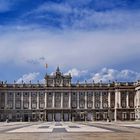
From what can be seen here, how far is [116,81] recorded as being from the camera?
145 meters

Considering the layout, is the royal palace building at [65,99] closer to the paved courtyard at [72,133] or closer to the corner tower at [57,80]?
the corner tower at [57,80]

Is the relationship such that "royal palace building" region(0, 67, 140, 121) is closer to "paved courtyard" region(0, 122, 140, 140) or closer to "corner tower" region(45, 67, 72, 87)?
"corner tower" region(45, 67, 72, 87)

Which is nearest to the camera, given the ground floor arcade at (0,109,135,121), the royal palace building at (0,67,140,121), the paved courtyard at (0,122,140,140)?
the paved courtyard at (0,122,140,140)

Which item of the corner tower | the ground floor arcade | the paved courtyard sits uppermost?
the corner tower

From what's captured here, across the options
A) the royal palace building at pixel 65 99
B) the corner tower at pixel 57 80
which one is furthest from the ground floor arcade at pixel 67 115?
the corner tower at pixel 57 80

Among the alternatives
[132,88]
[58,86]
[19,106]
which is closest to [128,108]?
[132,88]

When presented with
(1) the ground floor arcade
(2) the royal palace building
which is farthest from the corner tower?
(1) the ground floor arcade

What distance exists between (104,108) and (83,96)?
28.2ft

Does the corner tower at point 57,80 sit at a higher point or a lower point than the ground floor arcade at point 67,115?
higher

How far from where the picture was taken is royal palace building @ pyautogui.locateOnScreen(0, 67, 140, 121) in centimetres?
14175

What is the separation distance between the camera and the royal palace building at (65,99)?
141750 millimetres

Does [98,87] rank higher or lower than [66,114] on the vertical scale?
higher

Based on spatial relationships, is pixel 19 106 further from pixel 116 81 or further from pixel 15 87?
pixel 116 81

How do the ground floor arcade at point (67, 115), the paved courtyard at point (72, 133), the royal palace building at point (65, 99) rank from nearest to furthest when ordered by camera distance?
the paved courtyard at point (72, 133) → the ground floor arcade at point (67, 115) → the royal palace building at point (65, 99)
